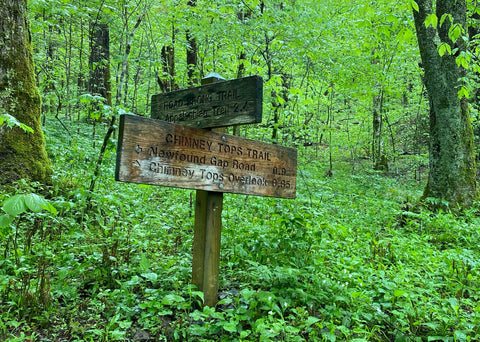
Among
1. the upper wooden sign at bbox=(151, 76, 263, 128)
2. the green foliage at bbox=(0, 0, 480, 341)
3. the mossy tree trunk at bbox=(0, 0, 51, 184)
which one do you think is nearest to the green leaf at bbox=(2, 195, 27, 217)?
the green foliage at bbox=(0, 0, 480, 341)

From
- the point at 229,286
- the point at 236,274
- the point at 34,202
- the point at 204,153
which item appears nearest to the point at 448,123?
the point at 236,274

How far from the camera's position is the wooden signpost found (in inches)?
89.2

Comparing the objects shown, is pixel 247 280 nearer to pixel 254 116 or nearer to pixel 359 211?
pixel 254 116

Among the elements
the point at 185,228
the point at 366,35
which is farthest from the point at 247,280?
the point at 366,35

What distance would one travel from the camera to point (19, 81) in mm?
4660

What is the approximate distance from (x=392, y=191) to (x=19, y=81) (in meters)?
8.82

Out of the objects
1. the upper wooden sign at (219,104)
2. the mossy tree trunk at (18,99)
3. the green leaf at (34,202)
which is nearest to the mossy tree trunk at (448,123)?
the upper wooden sign at (219,104)

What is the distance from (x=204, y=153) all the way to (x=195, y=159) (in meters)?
0.10

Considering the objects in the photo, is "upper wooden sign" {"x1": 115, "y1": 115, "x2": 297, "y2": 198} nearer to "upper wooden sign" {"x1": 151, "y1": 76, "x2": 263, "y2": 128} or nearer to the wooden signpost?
the wooden signpost

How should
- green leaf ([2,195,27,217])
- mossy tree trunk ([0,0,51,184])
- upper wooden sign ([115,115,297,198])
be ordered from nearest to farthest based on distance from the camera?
green leaf ([2,195,27,217]), upper wooden sign ([115,115,297,198]), mossy tree trunk ([0,0,51,184])

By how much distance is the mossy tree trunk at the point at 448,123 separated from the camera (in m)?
6.62

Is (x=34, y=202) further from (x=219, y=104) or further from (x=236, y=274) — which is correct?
(x=236, y=274)

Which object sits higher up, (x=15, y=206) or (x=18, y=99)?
(x=18, y=99)

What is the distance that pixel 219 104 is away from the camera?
2590 millimetres
